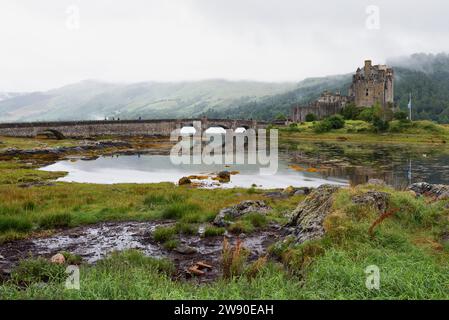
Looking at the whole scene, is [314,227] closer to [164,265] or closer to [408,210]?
[408,210]

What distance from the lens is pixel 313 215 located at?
17.1 meters

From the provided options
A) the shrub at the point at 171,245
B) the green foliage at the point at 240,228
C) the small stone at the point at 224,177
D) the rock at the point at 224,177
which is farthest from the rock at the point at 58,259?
the small stone at the point at 224,177

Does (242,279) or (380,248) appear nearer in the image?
(242,279)

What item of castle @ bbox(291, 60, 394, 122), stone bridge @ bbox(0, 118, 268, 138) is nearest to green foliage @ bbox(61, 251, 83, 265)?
stone bridge @ bbox(0, 118, 268, 138)

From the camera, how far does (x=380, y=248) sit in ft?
43.0

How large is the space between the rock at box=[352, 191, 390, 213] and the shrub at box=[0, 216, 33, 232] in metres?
14.2

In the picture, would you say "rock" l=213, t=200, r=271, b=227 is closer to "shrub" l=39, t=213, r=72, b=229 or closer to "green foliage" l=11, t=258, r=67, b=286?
"shrub" l=39, t=213, r=72, b=229

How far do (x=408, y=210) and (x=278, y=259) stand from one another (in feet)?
17.2

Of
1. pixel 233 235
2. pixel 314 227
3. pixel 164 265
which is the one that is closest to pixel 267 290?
pixel 164 265

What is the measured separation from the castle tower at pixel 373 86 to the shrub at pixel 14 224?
145389mm

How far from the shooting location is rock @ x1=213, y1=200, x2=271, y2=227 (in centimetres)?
2120

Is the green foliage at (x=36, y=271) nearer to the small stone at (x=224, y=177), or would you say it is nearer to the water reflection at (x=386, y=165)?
the water reflection at (x=386, y=165)

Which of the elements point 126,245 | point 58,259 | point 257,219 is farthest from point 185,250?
point 257,219

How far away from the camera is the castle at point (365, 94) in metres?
153
